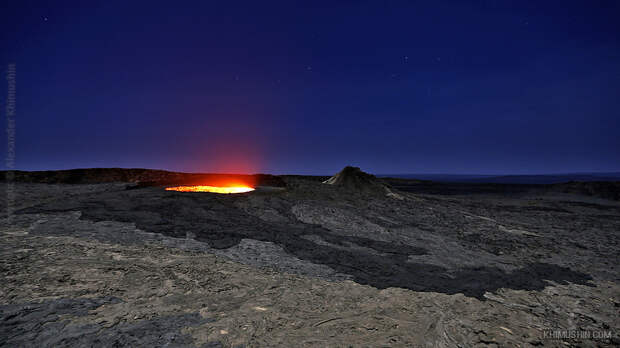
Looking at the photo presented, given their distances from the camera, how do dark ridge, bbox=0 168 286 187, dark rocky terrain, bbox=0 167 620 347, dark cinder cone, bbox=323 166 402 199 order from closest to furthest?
dark rocky terrain, bbox=0 167 620 347 → dark cinder cone, bbox=323 166 402 199 → dark ridge, bbox=0 168 286 187

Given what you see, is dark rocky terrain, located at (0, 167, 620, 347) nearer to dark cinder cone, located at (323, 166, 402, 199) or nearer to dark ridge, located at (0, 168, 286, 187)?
dark cinder cone, located at (323, 166, 402, 199)

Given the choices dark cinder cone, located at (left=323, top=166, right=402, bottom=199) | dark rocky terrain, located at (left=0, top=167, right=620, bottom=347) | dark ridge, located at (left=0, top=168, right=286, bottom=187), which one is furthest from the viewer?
dark ridge, located at (left=0, top=168, right=286, bottom=187)

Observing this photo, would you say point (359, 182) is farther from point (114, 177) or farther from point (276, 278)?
point (114, 177)

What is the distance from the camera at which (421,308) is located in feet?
14.7

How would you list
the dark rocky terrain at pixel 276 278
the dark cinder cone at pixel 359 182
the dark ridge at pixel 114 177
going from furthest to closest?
the dark ridge at pixel 114 177, the dark cinder cone at pixel 359 182, the dark rocky terrain at pixel 276 278

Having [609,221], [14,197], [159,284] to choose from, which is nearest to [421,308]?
[159,284]

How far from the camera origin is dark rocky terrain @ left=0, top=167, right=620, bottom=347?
136 inches

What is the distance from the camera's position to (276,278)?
17.4 feet

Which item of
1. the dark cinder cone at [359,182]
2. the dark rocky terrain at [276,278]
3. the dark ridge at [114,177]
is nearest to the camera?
the dark rocky terrain at [276,278]

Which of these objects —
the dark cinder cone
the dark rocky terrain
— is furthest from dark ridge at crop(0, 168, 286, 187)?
the dark rocky terrain

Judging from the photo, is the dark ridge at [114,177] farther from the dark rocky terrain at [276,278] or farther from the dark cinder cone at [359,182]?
the dark rocky terrain at [276,278]

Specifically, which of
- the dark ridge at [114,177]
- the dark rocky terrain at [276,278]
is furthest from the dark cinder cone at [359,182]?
the dark rocky terrain at [276,278]

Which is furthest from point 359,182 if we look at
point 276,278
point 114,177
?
point 114,177

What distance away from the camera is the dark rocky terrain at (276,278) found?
136 inches
